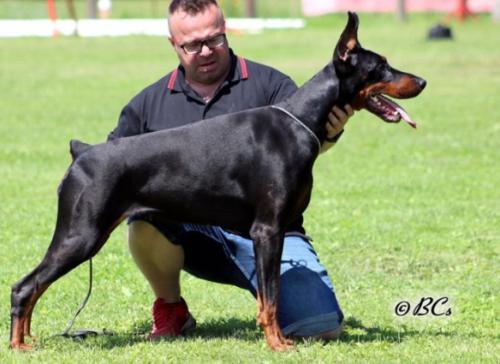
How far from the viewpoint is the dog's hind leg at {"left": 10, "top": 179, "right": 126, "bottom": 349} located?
18.0 ft

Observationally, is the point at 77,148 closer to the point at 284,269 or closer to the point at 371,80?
the point at 284,269

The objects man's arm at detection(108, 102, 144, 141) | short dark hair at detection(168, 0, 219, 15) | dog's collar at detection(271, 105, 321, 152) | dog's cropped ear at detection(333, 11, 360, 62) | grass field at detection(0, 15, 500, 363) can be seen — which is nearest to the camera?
dog's cropped ear at detection(333, 11, 360, 62)

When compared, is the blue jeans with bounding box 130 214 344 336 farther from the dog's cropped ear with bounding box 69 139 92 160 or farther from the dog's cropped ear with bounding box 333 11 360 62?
the dog's cropped ear with bounding box 333 11 360 62

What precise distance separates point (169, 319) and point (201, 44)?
1.46m

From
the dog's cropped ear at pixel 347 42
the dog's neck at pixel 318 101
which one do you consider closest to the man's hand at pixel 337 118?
the dog's neck at pixel 318 101

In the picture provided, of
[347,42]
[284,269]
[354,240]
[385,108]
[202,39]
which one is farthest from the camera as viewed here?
[354,240]

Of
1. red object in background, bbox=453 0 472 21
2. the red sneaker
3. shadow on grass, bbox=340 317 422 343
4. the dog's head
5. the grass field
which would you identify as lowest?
red object in background, bbox=453 0 472 21

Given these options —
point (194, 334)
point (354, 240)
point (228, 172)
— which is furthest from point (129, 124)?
point (354, 240)

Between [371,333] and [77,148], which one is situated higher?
[77,148]

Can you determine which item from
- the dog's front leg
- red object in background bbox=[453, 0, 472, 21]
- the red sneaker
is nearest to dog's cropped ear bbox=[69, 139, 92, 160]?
the dog's front leg

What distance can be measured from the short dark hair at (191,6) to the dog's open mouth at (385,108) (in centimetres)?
108

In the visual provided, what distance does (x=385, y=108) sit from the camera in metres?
5.57

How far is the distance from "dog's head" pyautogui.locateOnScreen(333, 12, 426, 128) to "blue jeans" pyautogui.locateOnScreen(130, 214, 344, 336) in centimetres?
102

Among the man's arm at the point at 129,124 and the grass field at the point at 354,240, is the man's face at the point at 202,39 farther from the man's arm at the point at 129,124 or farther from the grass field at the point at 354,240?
the grass field at the point at 354,240
